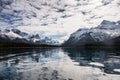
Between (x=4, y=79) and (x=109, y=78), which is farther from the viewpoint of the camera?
(x=109, y=78)

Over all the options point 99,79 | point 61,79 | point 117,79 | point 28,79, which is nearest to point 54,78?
point 61,79

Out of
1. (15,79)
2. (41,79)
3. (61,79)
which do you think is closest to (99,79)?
(61,79)

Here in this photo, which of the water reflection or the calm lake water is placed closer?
the calm lake water

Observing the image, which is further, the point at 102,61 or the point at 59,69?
the point at 102,61

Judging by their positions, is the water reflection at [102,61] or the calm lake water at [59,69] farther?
the water reflection at [102,61]

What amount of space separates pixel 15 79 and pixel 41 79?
218cm

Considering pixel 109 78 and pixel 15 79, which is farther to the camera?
pixel 109 78

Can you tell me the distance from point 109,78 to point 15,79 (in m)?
8.27

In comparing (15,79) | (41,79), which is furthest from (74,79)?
(15,79)

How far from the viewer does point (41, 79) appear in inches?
888

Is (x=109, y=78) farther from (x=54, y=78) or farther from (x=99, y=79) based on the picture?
(x=54, y=78)

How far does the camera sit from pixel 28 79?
72.9ft

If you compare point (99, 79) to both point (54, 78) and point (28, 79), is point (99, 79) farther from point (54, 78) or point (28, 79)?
point (28, 79)

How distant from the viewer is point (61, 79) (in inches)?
885
